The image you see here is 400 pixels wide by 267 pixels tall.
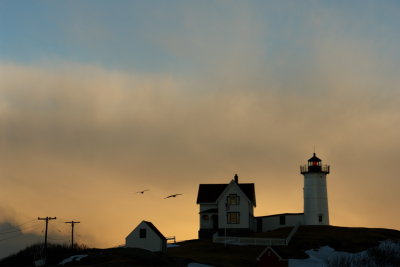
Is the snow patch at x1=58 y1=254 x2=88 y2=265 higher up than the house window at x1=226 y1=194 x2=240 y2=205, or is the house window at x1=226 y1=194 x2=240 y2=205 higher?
the house window at x1=226 y1=194 x2=240 y2=205

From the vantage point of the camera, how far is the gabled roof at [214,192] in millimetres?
98750

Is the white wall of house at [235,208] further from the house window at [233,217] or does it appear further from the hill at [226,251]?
the hill at [226,251]

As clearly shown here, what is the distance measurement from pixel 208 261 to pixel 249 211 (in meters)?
28.9

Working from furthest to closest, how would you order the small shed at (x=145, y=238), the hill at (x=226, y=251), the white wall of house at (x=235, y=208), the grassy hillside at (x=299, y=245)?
the white wall of house at (x=235, y=208) → the small shed at (x=145, y=238) → the grassy hillside at (x=299, y=245) → the hill at (x=226, y=251)

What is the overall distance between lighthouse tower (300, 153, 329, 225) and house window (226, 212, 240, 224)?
11933mm

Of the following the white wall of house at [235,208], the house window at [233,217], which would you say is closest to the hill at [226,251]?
the white wall of house at [235,208]

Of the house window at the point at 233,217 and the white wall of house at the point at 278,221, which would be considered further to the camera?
the white wall of house at the point at 278,221

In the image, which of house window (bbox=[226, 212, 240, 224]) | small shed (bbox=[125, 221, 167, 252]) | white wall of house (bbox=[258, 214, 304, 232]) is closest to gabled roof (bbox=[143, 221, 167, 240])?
small shed (bbox=[125, 221, 167, 252])

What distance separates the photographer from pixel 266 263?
63.2 metres

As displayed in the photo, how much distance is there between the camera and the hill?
65062 mm

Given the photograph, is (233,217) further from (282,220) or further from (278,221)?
(282,220)

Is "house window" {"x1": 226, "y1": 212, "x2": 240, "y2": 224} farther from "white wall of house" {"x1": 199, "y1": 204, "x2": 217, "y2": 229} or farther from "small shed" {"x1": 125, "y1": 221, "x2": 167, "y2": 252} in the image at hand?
"small shed" {"x1": 125, "y1": 221, "x2": 167, "y2": 252}

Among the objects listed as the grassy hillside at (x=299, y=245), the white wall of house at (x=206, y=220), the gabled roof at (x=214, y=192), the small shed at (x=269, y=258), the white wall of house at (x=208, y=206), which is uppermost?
the gabled roof at (x=214, y=192)

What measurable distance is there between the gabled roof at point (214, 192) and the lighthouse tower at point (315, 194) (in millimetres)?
8497
